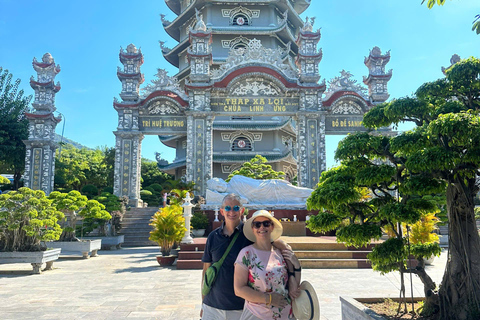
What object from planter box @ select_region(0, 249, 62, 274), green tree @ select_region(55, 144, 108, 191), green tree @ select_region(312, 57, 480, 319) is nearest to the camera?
green tree @ select_region(312, 57, 480, 319)

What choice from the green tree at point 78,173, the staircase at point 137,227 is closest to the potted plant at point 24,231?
the staircase at point 137,227

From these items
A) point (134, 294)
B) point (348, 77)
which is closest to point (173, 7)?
point (348, 77)

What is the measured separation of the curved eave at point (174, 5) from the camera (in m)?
30.9

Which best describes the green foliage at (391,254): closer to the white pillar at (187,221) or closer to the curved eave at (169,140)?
the white pillar at (187,221)

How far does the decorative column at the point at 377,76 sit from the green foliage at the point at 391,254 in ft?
65.8

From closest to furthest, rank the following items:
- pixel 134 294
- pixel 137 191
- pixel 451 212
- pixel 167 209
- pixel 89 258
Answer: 1. pixel 451 212
2. pixel 134 294
3. pixel 167 209
4. pixel 89 258
5. pixel 137 191

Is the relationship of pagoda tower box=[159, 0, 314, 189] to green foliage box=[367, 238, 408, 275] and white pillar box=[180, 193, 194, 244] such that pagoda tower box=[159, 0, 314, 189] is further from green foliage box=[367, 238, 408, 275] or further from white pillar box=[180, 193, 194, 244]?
green foliage box=[367, 238, 408, 275]

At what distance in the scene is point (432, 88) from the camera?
446cm

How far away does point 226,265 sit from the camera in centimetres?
289

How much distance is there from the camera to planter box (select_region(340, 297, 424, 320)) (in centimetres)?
380

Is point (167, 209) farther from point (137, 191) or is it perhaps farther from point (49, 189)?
point (49, 189)

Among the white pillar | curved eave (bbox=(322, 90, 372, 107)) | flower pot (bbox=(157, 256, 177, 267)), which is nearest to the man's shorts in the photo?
flower pot (bbox=(157, 256, 177, 267))

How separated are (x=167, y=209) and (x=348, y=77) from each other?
16.3m

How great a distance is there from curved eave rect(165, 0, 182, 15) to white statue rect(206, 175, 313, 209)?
20.4 metres
